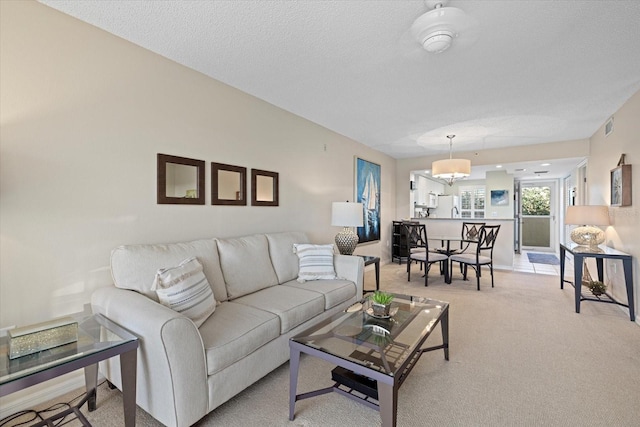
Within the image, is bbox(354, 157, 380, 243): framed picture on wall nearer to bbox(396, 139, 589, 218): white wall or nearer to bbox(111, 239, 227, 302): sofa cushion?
bbox(396, 139, 589, 218): white wall

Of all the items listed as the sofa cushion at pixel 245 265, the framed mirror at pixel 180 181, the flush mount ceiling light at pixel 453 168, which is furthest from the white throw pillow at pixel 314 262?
the flush mount ceiling light at pixel 453 168

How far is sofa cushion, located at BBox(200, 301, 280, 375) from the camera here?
5.13 feet

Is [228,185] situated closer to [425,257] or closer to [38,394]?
[38,394]

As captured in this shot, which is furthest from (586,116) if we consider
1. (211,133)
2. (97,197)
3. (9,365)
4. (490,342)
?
(9,365)

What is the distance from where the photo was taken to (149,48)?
7.30 ft

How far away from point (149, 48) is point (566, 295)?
18.1 feet

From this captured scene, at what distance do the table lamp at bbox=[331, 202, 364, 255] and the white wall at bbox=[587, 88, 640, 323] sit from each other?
2.89 m

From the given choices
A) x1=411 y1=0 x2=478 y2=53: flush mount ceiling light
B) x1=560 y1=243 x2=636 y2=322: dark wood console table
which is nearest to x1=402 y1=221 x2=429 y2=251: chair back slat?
x1=560 y1=243 x2=636 y2=322: dark wood console table

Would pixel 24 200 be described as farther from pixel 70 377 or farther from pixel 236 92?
pixel 236 92

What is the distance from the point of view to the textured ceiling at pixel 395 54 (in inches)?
70.3

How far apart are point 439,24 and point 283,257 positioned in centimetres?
226

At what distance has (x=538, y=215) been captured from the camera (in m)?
8.69

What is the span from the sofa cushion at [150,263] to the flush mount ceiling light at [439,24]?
7.16ft

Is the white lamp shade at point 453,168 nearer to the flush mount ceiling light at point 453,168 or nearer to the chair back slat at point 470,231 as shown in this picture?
the flush mount ceiling light at point 453,168
